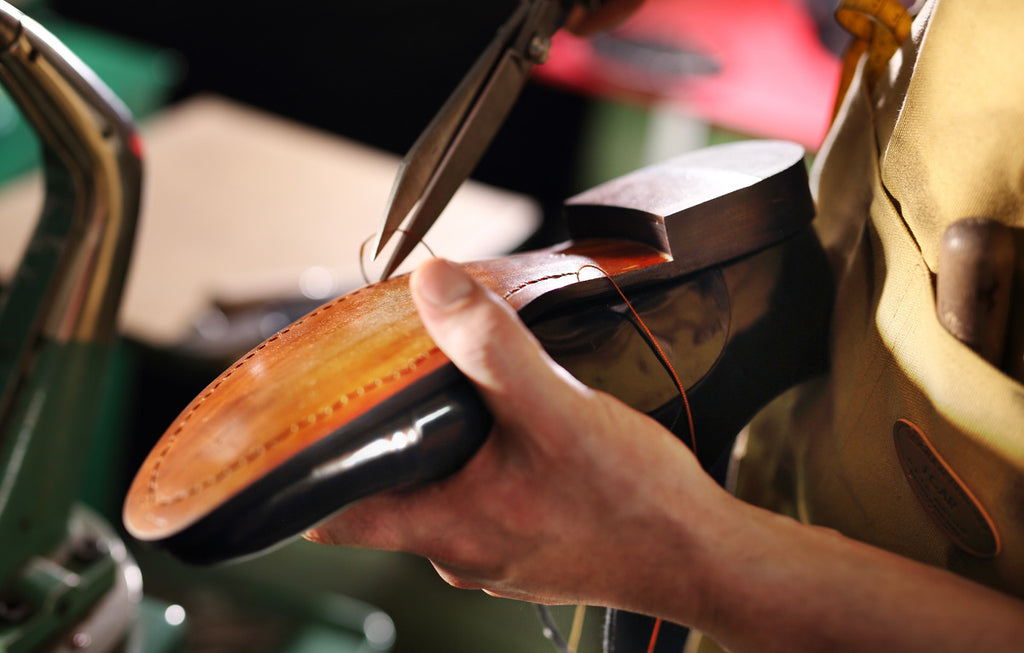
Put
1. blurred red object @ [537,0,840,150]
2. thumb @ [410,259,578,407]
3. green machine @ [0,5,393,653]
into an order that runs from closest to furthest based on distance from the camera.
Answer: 1. thumb @ [410,259,578,407]
2. green machine @ [0,5,393,653]
3. blurred red object @ [537,0,840,150]

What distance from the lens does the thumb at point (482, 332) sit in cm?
33

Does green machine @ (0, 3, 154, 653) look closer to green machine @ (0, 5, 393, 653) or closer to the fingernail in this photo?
green machine @ (0, 5, 393, 653)

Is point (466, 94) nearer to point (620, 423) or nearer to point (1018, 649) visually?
point (620, 423)

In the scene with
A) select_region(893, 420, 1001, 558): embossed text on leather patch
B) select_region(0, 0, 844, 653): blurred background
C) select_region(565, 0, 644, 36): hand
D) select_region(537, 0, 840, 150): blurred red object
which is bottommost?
select_region(0, 0, 844, 653): blurred background

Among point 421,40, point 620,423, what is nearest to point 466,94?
point 620,423

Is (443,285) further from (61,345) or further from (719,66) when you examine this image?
(719,66)

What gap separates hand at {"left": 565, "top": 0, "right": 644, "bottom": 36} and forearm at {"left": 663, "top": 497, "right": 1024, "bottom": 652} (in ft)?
1.02

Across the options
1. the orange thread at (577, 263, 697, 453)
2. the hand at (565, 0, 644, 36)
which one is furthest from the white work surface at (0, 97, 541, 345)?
the orange thread at (577, 263, 697, 453)

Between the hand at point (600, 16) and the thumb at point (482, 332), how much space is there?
26 cm

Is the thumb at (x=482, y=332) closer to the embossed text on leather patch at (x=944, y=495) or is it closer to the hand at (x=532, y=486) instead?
the hand at (x=532, y=486)

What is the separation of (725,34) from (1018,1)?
171 cm

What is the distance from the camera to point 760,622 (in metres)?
0.36

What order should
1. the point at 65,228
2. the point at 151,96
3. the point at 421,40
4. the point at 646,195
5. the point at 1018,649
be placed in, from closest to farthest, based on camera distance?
the point at 1018,649 → the point at 646,195 → the point at 65,228 → the point at 151,96 → the point at 421,40

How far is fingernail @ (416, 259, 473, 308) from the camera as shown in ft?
1.09
